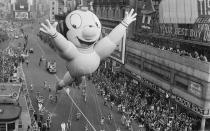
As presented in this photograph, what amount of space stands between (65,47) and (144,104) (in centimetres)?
1657

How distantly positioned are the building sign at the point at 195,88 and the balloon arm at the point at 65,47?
15203 mm

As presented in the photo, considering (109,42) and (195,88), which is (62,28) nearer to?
(109,42)

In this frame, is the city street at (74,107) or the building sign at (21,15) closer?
the city street at (74,107)

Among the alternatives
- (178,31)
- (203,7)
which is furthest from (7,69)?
(203,7)

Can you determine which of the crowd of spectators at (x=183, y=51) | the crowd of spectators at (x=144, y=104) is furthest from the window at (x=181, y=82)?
the crowd of spectators at (x=183, y=51)

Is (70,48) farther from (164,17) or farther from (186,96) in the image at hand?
(164,17)

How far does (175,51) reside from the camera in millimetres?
32688

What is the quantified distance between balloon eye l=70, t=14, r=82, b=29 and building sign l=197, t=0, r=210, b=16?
68.7 feet

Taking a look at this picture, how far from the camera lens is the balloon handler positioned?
15.0 meters

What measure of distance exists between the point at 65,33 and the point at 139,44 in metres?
24.9

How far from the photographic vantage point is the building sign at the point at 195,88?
1104 inches

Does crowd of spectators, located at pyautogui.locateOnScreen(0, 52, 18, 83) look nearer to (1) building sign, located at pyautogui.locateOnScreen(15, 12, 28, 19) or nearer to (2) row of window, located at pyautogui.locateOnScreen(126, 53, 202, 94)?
(2) row of window, located at pyautogui.locateOnScreen(126, 53, 202, 94)

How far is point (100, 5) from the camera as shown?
215 ft

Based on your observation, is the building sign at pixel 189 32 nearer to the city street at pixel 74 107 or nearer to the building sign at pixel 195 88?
the building sign at pixel 195 88
